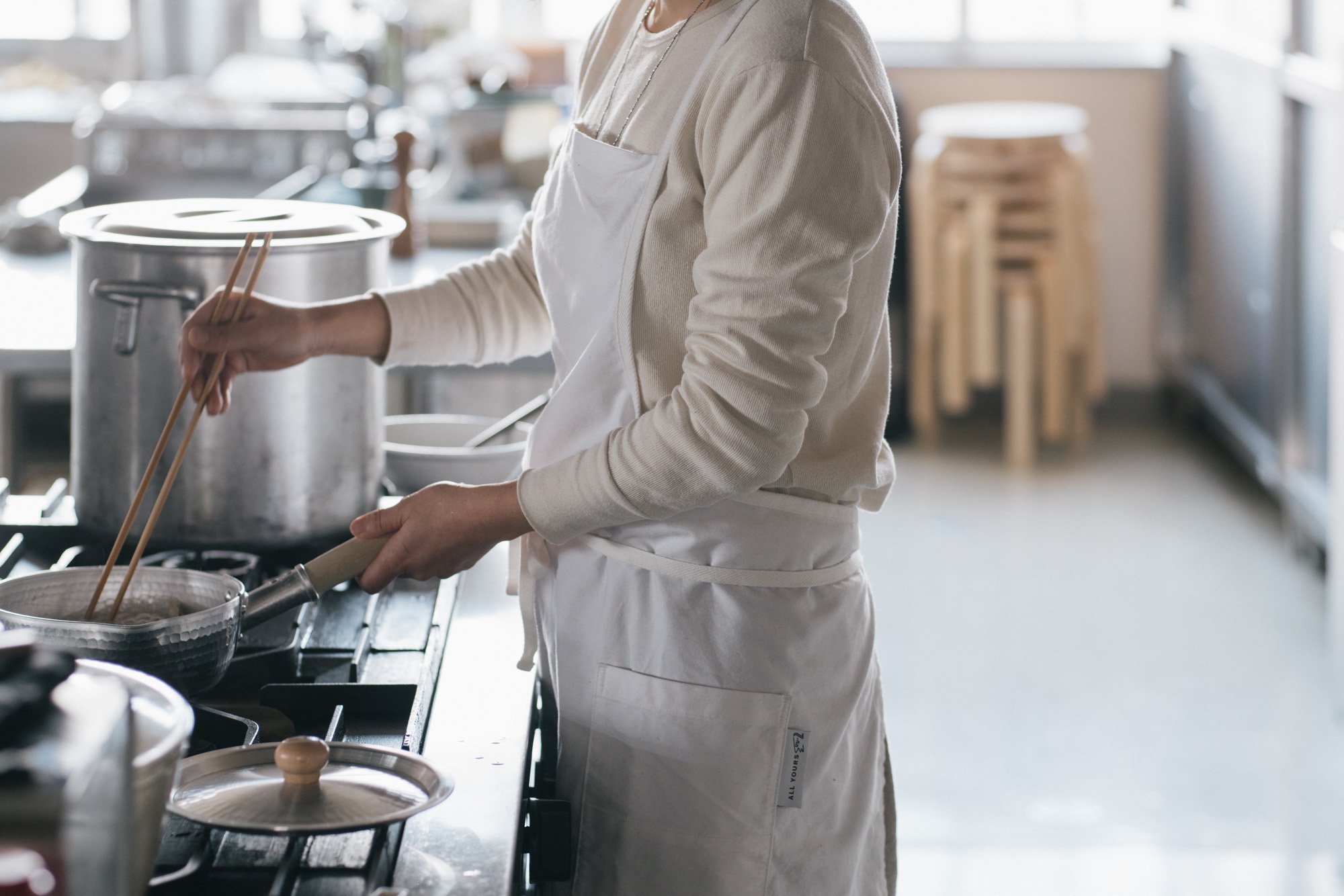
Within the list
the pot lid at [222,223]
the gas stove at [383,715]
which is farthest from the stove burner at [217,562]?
the pot lid at [222,223]

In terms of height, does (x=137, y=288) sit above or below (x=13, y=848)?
above

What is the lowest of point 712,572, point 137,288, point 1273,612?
point 1273,612

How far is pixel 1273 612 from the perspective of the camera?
3328mm

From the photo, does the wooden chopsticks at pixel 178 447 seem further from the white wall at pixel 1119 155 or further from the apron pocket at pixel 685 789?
the white wall at pixel 1119 155

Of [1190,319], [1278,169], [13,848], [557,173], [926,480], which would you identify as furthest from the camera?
[1190,319]

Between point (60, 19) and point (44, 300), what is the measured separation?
11.8ft

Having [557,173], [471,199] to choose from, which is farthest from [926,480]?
[557,173]

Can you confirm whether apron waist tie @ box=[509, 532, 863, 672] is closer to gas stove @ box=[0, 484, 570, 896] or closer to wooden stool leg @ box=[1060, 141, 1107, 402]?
gas stove @ box=[0, 484, 570, 896]

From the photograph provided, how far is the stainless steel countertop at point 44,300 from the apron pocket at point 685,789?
0.48 metres

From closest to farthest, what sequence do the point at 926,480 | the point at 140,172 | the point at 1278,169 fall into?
the point at 140,172 → the point at 1278,169 → the point at 926,480

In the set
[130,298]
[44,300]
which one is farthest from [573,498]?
[44,300]

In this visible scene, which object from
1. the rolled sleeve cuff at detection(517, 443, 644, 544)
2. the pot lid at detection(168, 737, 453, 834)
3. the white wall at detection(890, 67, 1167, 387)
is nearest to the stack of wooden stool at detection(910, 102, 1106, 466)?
the white wall at detection(890, 67, 1167, 387)

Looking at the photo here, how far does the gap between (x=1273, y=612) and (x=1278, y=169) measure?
1.17m

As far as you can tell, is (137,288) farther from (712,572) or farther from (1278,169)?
(1278,169)
